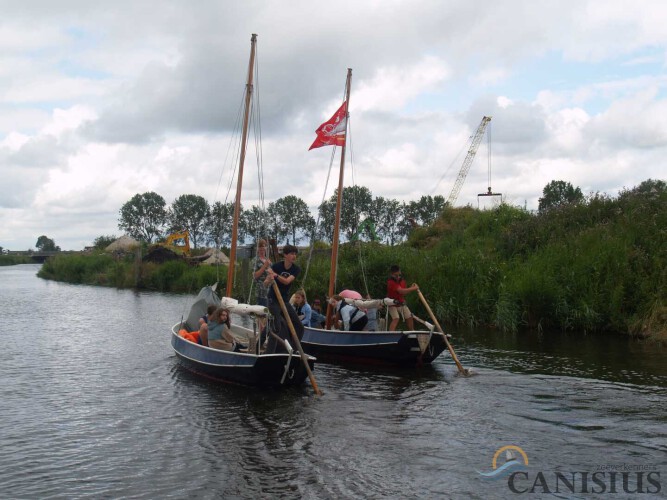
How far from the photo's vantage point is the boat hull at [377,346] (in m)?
16.6

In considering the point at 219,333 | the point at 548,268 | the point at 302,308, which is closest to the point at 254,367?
the point at 219,333

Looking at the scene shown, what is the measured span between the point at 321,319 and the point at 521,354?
6.15m

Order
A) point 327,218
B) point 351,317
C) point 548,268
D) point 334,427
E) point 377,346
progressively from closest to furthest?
point 334,427
point 377,346
point 351,317
point 548,268
point 327,218

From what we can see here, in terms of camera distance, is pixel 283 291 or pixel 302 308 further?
pixel 302 308

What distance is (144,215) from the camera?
127 meters

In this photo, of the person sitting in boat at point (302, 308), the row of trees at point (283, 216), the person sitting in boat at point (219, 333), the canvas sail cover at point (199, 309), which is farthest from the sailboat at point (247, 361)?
the row of trees at point (283, 216)

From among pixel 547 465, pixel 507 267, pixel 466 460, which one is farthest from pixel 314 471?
pixel 507 267

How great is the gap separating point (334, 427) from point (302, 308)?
25.6 ft

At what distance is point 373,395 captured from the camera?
13977mm

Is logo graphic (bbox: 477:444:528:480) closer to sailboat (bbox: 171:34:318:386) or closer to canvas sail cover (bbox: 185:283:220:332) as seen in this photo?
sailboat (bbox: 171:34:318:386)

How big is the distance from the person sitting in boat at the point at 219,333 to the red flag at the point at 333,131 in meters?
7.31

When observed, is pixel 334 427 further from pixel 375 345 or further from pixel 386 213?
pixel 386 213

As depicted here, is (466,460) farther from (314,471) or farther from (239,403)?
(239,403)

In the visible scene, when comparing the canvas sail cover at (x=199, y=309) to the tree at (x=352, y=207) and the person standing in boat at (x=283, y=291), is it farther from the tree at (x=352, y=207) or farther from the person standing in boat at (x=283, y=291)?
the tree at (x=352, y=207)
